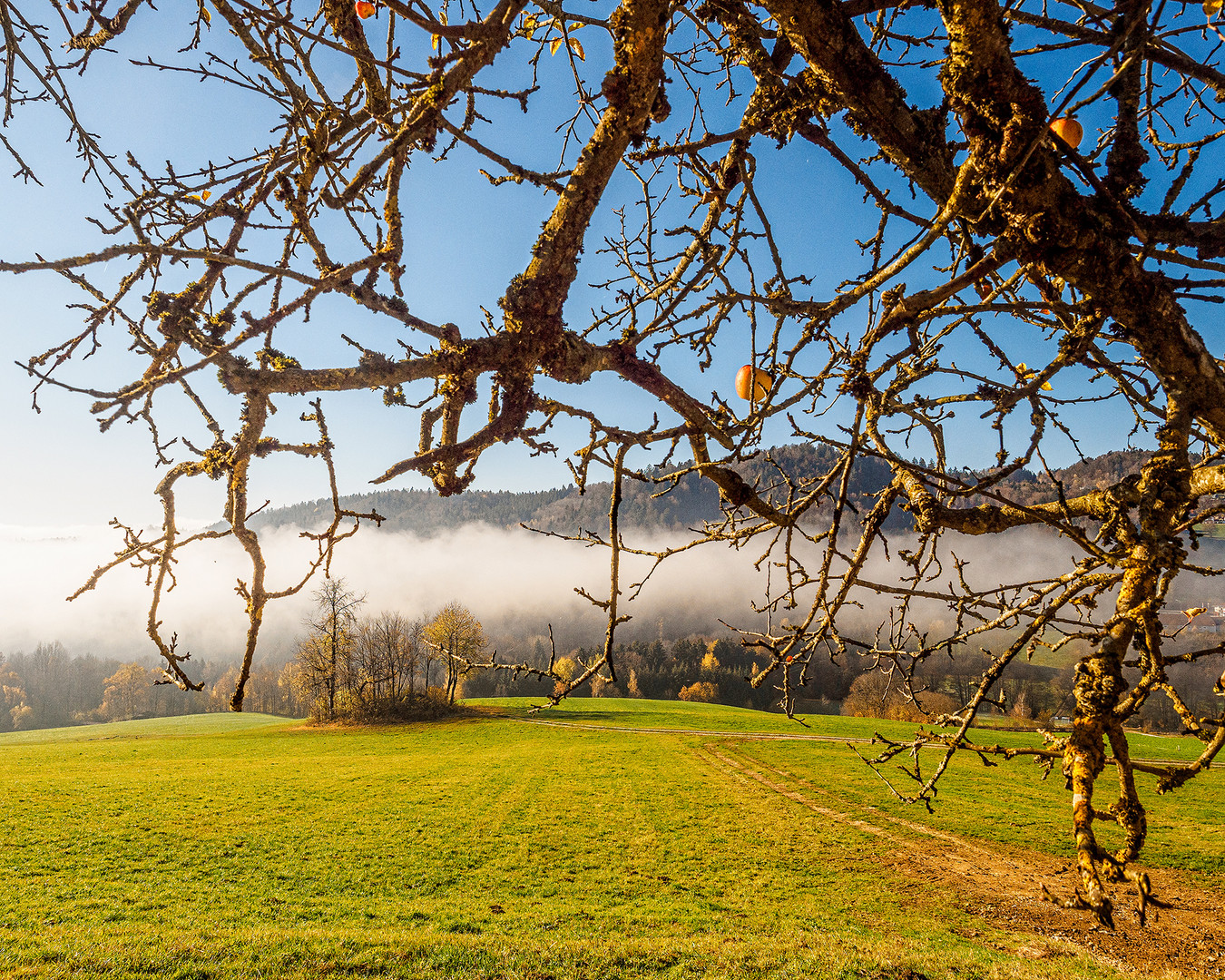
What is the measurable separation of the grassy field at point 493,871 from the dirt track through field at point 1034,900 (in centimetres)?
40

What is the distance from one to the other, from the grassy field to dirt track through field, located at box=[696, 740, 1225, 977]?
1.32 feet

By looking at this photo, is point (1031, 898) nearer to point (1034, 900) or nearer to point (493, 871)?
point (1034, 900)

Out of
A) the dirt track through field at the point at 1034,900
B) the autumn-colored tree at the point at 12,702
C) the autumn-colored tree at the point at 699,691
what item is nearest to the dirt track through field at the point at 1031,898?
the dirt track through field at the point at 1034,900

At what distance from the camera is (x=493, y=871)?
1677 cm

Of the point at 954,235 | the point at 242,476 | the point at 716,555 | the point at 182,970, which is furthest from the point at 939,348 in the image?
the point at 716,555

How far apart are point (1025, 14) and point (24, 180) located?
3.74 metres

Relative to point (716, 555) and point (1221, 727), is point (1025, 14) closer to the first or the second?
point (1221, 727)

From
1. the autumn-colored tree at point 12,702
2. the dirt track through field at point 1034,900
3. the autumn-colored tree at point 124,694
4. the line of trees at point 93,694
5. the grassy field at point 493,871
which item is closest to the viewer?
the grassy field at point 493,871

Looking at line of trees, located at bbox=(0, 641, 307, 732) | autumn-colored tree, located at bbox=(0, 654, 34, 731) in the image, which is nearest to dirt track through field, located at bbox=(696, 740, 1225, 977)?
line of trees, located at bbox=(0, 641, 307, 732)

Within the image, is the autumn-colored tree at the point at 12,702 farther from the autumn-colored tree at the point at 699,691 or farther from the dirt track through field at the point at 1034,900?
the dirt track through field at the point at 1034,900

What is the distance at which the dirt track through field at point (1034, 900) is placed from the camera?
37.8ft

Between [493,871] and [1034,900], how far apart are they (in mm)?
14143

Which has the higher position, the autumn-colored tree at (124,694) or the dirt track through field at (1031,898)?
the dirt track through field at (1031,898)

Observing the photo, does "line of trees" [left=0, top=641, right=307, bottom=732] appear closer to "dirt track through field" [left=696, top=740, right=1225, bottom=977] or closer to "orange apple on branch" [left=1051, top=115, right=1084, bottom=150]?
"dirt track through field" [left=696, top=740, right=1225, bottom=977]
